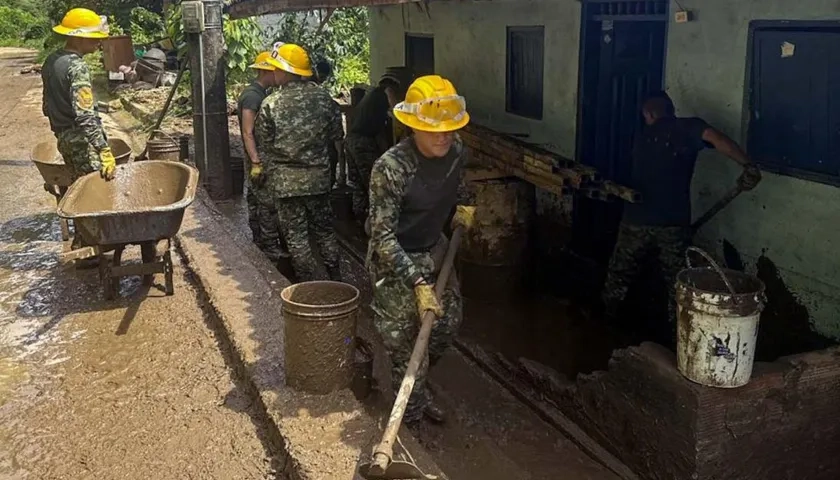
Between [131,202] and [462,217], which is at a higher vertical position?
Result: [462,217]

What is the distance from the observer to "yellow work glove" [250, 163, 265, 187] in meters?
7.36

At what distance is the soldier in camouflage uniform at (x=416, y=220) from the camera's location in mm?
4211

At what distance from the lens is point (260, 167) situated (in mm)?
7406

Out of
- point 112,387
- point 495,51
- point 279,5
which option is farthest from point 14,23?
point 112,387

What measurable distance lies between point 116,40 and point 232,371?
1783 cm

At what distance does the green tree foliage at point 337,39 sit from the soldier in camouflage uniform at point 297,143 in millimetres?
14090

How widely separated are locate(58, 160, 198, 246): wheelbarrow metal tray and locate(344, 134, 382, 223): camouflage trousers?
285cm

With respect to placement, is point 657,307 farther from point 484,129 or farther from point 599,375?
point 484,129

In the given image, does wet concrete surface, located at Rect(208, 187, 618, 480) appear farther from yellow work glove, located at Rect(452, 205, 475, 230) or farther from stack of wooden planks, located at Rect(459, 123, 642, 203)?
stack of wooden planks, located at Rect(459, 123, 642, 203)

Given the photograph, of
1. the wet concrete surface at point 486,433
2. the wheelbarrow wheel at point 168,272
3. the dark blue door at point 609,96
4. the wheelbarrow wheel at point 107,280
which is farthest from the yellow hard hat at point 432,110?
the dark blue door at point 609,96

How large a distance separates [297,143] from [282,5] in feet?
11.0

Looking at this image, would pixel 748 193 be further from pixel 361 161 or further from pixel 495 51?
pixel 361 161

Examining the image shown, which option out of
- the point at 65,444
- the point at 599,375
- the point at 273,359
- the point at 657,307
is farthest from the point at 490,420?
the point at 65,444

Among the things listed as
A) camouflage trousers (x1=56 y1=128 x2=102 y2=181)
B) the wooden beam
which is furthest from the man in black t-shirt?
camouflage trousers (x1=56 y1=128 x2=102 y2=181)
